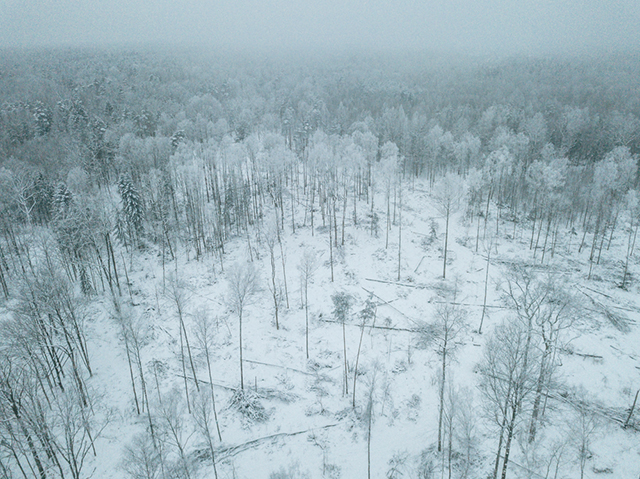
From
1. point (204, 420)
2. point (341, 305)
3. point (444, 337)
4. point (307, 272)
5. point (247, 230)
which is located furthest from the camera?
point (247, 230)

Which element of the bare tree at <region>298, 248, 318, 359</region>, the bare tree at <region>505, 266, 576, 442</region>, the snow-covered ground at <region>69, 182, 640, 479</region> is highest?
the bare tree at <region>505, 266, 576, 442</region>

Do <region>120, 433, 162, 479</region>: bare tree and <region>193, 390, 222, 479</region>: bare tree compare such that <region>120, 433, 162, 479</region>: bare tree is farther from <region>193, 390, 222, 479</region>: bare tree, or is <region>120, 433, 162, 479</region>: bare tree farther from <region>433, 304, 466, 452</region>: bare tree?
<region>433, 304, 466, 452</region>: bare tree

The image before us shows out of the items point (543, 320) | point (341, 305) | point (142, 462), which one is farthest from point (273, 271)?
point (543, 320)

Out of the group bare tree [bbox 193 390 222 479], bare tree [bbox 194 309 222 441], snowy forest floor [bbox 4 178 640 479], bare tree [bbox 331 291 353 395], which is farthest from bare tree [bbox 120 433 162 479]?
bare tree [bbox 331 291 353 395]

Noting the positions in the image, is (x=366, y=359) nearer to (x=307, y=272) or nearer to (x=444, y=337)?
(x=444, y=337)

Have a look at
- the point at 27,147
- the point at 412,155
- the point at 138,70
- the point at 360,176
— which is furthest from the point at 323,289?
the point at 138,70

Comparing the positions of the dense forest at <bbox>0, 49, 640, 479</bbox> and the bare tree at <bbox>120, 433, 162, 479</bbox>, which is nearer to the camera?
the bare tree at <bbox>120, 433, 162, 479</bbox>

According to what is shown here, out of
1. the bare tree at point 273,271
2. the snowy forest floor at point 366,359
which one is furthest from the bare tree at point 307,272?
the bare tree at point 273,271

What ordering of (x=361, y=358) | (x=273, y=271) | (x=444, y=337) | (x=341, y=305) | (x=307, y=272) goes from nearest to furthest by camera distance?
(x=444, y=337), (x=361, y=358), (x=307, y=272), (x=273, y=271), (x=341, y=305)
